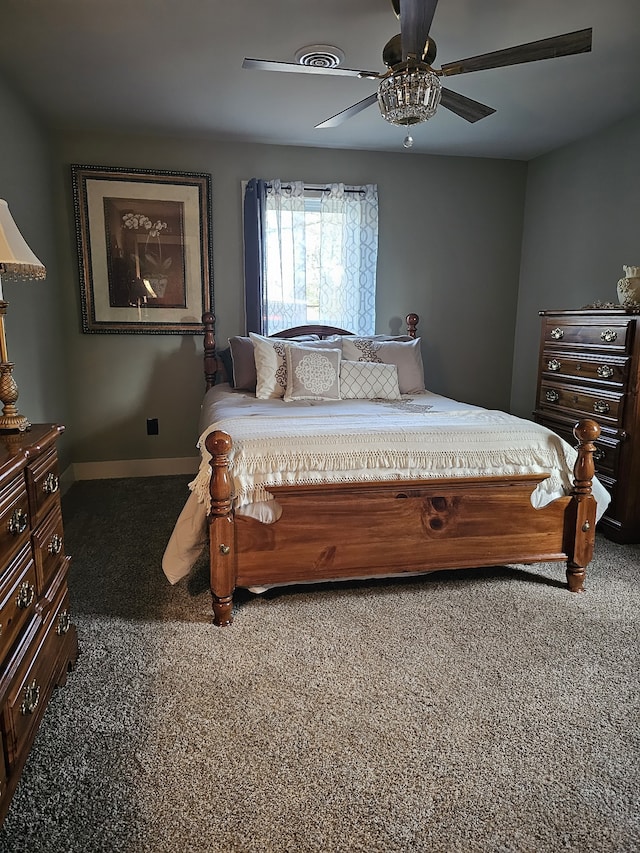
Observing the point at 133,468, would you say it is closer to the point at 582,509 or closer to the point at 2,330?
the point at 2,330

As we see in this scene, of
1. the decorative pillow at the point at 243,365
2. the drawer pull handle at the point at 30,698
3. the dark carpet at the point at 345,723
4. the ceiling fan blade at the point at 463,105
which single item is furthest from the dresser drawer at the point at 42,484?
the ceiling fan blade at the point at 463,105

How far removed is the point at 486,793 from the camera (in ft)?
4.30

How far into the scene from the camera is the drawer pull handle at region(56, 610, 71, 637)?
5.24 ft

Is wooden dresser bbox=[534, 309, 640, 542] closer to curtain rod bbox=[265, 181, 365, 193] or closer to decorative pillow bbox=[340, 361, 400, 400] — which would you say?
decorative pillow bbox=[340, 361, 400, 400]

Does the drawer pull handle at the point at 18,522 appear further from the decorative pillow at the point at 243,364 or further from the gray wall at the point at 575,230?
the gray wall at the point at 575,230

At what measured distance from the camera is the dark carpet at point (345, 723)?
3.99 ft

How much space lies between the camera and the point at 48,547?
1547 millimetres

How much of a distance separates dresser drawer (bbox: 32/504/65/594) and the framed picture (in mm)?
2582

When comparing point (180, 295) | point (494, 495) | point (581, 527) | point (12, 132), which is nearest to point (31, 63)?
point (12, 132)

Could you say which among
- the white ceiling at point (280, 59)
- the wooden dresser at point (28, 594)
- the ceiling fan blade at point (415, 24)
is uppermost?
the white ceiling at point (280, 59)

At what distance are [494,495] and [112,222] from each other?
326 centimetres

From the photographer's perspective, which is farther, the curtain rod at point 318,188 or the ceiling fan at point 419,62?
the curtain rod at point 318,188

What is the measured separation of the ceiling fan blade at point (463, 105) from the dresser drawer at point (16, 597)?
2.39 metres

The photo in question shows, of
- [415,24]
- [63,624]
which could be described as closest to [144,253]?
[415,24]
